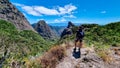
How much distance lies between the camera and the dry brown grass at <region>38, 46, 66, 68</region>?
14195 mm

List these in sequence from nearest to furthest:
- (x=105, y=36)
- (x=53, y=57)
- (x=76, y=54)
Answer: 1. (x=53, y=57)
2. (x=76, y=54)
3. (x=105, y=36)

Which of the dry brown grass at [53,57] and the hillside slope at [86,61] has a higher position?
the dry brown grass at [53,57]

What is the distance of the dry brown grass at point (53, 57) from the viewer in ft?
46.6

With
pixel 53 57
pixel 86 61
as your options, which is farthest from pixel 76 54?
pixel 53 57

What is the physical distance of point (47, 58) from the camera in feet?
48.0

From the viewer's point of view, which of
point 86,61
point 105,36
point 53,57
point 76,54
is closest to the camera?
point 53,57

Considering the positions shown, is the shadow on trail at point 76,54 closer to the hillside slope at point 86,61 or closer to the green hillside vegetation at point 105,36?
the hillside slope at point 86,61

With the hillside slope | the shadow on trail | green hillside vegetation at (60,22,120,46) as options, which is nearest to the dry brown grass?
the hillside slope

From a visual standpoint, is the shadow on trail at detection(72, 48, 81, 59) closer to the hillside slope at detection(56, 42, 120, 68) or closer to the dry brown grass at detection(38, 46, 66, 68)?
the hillside slope at detection(56, 42, 120, 68)

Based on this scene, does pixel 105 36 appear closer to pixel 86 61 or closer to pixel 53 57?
pixel 86 61

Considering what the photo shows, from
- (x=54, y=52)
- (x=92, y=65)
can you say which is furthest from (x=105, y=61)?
(x=54, y=52)

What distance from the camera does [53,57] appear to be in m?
15.0

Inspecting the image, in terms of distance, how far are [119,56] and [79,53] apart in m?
3.12

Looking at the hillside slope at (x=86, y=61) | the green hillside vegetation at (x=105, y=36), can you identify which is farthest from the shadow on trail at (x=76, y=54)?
the green hillside vegetation at (x=105, y=36)
